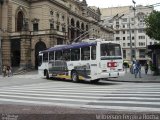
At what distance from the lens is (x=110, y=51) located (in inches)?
963

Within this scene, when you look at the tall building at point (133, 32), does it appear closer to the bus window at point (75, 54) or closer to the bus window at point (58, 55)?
the bus window at point (58, 55)

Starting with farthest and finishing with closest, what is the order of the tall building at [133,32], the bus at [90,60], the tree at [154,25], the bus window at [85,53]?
1. the tall building at [133,32]
2. the tree at [154,25]
3. the bus window at [85,53]
4. the bus at [90,60]

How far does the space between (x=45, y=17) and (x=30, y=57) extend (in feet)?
27.5

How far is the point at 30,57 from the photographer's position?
201 feet

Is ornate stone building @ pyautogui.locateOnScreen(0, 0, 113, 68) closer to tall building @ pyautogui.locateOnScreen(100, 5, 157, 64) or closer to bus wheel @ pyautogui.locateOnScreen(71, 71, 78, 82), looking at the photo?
bus wheel @ pyautogui.locateOnScreen(71, 71, 78, 82)

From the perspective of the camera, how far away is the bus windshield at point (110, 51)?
24045 millimetres

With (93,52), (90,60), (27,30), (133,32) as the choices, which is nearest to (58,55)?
(90,60)

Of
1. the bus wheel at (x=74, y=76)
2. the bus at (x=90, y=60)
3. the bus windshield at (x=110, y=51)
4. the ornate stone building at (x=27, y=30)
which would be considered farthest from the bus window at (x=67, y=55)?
the ornate stone building at (x=27, y=30)

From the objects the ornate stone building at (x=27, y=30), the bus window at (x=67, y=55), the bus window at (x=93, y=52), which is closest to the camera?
the bus window at (x=93, y=52)

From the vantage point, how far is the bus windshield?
2405 cm

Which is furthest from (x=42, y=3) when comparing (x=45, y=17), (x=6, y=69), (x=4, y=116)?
(x=4, y=116)

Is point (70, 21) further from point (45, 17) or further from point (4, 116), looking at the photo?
point (4, 116)

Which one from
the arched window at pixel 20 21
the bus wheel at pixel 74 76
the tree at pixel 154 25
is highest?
the arched window at pixel 20 21

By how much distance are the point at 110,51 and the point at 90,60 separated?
1607mm
